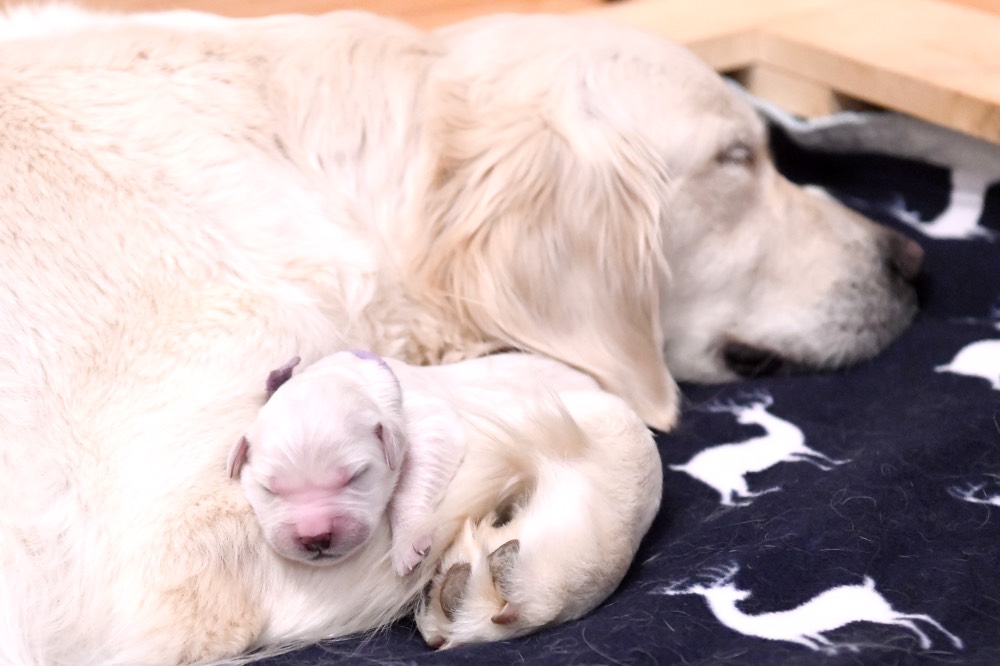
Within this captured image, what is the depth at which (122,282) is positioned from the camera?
4.22 ft

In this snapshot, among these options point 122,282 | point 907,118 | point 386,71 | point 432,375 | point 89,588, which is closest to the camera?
point 89,588

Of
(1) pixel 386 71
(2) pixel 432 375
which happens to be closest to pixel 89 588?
(2) pixel 432 375

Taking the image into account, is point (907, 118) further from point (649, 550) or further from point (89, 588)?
point (89, 588)

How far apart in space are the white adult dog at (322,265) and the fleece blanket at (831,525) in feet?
0.22

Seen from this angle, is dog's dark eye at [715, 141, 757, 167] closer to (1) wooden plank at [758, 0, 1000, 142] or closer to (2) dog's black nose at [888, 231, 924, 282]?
(2) dog's black nose at [888, 231, 924, 282]

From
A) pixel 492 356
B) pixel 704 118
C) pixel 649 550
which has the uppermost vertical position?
pixel 704 118

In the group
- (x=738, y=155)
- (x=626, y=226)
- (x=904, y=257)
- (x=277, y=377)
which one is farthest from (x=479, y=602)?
(x=904, y=257)

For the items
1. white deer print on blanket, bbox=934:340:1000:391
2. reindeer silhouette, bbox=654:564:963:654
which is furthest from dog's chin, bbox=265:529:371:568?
white deer print on blanket, bbox=934:340:1000:391

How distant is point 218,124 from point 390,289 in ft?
0.98

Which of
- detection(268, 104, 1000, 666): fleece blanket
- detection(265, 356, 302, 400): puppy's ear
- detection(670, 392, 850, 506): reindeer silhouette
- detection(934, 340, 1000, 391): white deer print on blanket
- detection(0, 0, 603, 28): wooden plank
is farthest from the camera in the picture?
detection(0, 0, 603, 28): wooden plank

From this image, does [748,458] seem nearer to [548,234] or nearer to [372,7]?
[548,234]

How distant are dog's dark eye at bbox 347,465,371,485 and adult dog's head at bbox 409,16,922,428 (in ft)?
1.25

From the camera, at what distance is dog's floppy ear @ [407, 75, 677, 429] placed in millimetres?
1528

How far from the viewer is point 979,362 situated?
67.6 inches
